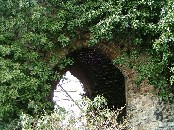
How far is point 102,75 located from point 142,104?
13.0ft

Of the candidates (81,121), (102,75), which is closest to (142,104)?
(81,121)

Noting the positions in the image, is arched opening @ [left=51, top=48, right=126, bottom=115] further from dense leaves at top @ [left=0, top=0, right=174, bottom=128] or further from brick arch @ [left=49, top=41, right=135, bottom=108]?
dense leaves at top @ [left=0, top=0, right=174, bottom=128]

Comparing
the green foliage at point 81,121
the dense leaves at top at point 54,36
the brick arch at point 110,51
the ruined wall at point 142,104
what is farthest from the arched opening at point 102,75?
the green foliage at point 81,121

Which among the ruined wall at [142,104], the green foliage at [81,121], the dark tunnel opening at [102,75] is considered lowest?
the green foliage at [81,121]

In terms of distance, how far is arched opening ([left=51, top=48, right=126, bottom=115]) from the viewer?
10133 millimetres

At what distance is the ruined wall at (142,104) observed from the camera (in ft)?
21.3

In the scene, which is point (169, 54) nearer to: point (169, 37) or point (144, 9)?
point (169, 37)

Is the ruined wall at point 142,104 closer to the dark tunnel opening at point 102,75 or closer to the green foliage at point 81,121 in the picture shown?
the green foliage at point 81,121

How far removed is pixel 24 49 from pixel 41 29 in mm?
512

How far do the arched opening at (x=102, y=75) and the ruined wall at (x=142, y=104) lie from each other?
2.55 m

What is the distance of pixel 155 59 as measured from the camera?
6379 mm

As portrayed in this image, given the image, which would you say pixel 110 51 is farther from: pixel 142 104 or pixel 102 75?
pixel 102 75

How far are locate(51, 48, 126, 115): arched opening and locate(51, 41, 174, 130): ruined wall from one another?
255 cm

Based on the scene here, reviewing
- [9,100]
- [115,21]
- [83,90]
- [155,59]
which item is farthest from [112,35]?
[83,90]
